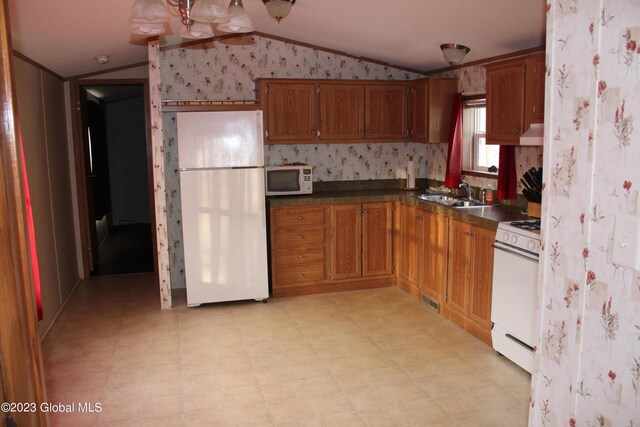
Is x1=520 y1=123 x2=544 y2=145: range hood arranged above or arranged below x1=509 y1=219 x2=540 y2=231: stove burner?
above

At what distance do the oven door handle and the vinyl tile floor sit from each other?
78 centimetres

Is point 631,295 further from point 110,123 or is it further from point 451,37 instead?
point 110,123

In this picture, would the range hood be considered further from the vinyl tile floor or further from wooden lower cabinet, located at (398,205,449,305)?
the vinyl tile floor

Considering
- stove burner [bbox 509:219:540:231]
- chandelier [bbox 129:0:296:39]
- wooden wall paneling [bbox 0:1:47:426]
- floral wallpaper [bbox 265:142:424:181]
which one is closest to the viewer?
wooden wall paneling [bbox 0:1:47:426]

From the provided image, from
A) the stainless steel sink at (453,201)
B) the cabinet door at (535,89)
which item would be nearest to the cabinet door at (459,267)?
the stainless steel sink at (453,201)

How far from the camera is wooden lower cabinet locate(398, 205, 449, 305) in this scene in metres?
4.71

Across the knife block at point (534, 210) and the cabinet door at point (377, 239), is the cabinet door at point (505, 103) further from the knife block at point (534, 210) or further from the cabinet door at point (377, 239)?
the cabinet door at point (377, 239)

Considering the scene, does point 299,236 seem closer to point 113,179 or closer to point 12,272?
point 12,272

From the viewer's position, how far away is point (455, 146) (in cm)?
536

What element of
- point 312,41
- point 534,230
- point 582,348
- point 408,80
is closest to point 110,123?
point 312,41

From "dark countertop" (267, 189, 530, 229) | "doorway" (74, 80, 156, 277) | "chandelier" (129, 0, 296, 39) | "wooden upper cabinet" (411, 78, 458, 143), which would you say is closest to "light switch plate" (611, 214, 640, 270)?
"chandelier" (129, 0, 296, 39)

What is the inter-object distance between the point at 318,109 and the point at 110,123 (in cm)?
534

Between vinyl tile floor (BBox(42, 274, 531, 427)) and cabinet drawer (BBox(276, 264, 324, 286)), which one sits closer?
vinyl tile floor (BBox(42, 274, 531, 427))

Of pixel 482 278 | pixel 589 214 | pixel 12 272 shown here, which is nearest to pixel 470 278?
pixel 482 278
